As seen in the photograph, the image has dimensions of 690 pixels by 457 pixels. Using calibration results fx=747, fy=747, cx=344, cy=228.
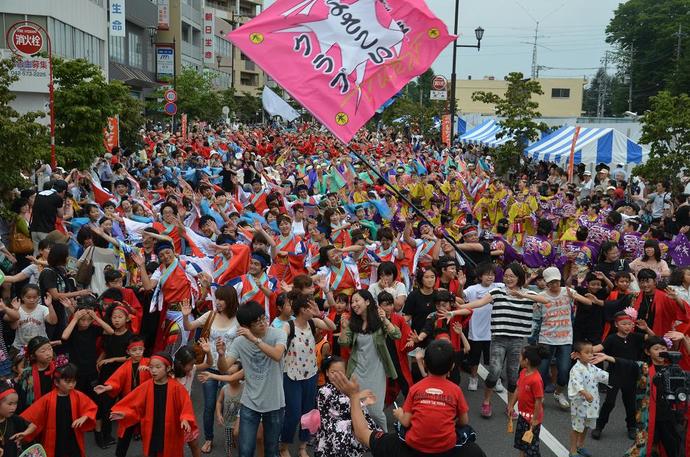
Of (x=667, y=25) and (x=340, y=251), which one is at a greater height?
(x=667, y=25)

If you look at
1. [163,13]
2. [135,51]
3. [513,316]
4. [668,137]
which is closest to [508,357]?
[513,316]

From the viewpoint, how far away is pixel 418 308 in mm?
7227

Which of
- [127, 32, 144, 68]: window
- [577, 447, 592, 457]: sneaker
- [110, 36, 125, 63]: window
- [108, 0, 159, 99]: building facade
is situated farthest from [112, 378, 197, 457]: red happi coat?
[127, 32, 144, 68]: window

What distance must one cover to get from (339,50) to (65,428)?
4.10 meters

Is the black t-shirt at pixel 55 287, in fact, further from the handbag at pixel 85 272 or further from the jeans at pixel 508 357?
the jeans at pixel 508 357

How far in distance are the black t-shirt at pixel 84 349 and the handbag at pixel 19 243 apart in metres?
3.93

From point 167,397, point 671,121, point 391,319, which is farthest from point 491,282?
point 671,121

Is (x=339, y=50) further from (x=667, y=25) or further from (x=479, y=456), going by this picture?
(x=667, y=25)

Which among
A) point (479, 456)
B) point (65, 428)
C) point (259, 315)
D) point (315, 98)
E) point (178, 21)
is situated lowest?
point (65, 428)

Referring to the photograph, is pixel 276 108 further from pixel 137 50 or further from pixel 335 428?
pixel 137 50

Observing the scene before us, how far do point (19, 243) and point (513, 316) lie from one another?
6549 millimetres

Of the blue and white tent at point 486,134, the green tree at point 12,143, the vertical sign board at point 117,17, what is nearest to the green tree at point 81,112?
the green tree at point 12,143

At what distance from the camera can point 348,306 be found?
276 inches

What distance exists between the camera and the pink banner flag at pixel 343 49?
22.7 feet
